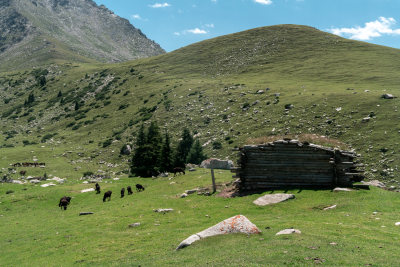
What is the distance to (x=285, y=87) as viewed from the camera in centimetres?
7244

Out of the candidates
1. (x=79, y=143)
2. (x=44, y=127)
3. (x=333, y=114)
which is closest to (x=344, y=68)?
(x=333, y=114)

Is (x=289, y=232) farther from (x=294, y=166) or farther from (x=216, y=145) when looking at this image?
(x=216, y=145)

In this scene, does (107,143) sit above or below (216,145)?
above

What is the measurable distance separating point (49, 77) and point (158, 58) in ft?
158

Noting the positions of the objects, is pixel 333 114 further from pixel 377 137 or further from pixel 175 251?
pixel 175 251

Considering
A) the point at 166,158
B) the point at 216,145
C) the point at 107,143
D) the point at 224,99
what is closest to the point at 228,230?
the point at 166,158

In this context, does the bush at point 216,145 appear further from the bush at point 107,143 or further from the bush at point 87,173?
the bush at point 107,143

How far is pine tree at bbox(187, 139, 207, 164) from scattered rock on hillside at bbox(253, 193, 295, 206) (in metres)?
27.7

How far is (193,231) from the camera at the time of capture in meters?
18.8

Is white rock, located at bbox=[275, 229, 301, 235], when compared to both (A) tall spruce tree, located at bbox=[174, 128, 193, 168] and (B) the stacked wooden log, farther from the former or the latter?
(A) tall spruce tree, located at bbox=[174, 128, 193, 168]

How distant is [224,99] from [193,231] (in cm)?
5654

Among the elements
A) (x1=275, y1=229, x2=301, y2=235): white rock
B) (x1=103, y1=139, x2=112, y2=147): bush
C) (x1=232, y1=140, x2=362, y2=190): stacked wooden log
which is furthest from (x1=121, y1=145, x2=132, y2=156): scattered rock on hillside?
(x1=275, y1=229, x2=301, y2=235): white rock

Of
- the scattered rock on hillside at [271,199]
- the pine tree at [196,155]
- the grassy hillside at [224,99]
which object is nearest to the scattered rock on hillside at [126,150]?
Answer: the grassy hillside at [224,99]

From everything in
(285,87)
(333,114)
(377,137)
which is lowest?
(377,137)
